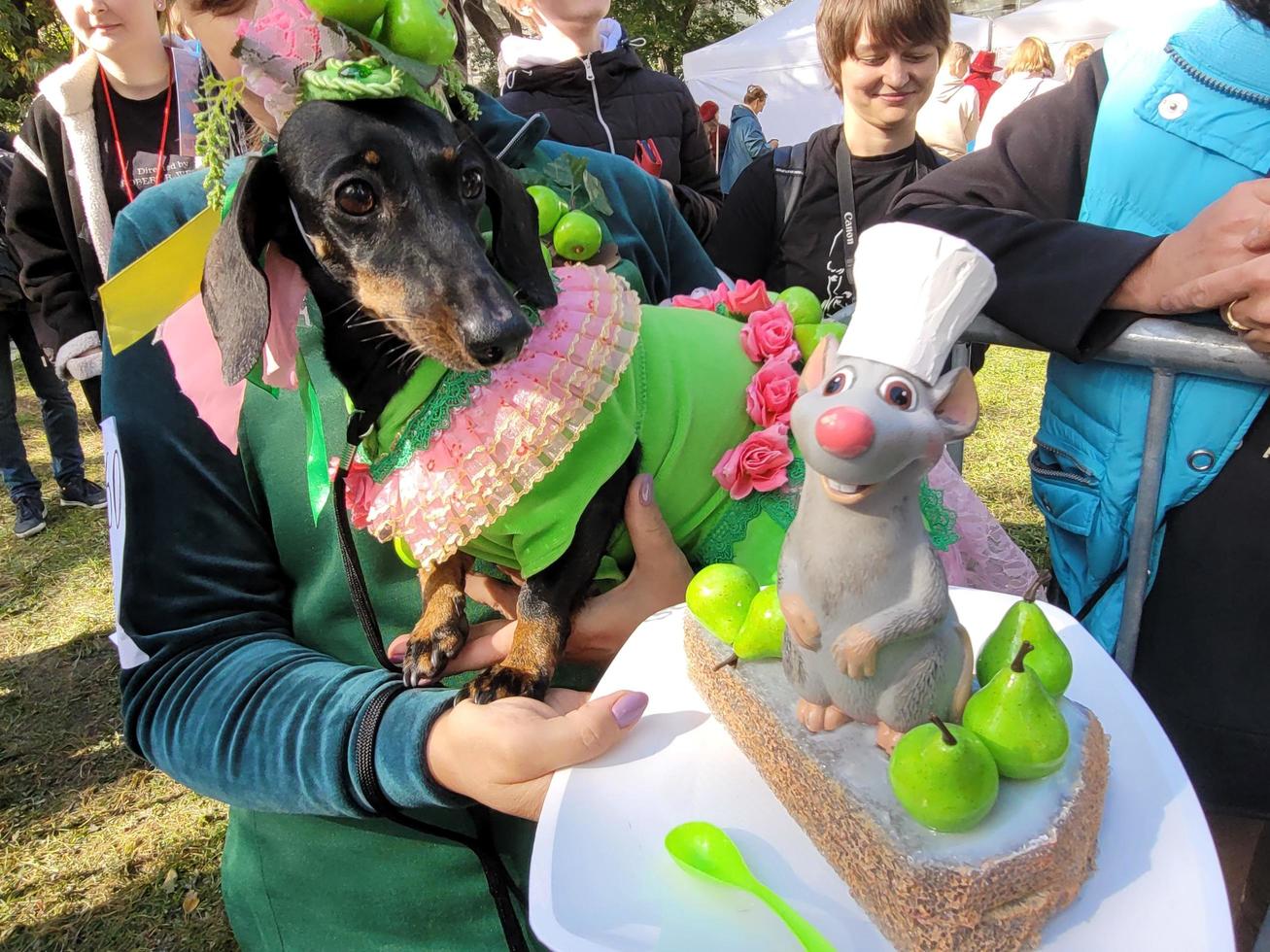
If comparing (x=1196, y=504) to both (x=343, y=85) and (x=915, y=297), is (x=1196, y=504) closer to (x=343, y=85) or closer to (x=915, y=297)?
(x=915, y=297)

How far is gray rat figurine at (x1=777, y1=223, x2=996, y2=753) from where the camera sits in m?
0.69

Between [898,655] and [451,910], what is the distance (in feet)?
2.81

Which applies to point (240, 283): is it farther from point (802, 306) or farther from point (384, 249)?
point (802, 306)

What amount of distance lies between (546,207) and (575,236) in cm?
6

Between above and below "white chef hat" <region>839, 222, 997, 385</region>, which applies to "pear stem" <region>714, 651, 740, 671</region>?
below

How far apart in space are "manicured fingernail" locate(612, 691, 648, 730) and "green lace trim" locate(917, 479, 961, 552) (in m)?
0.52

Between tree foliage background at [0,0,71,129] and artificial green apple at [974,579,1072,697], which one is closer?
artificial green apple at [974,579,1072,697]

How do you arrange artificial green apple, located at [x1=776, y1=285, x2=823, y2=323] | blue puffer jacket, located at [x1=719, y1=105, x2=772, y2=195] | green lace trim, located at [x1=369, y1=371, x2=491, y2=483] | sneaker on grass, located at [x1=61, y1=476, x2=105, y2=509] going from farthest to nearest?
blue puffer jacket, located at [x1=719, y1=105, x2=772, y2=195], sneaker on grass, located at [x1=61, y1=476, x2=105, y2=509], artificial green apple, located at [x1=776, y1=285, x2=823, y2=323], green lace trim, located at [x1=369, y1=371, x2=491, y2=483]

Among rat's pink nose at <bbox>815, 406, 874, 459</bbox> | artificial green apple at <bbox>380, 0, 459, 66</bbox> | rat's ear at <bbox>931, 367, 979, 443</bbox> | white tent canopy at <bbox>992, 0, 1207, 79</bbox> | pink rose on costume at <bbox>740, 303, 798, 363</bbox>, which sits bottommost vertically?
white tent canopy at <bbox>992, 0, 1207, 79</bbox>

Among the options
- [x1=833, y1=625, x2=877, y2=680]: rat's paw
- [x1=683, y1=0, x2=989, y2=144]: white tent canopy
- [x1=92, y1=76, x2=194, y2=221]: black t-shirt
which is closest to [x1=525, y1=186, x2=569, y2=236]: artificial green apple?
[x1=833, y1=625, x2=877, y2=680]: rat's paw

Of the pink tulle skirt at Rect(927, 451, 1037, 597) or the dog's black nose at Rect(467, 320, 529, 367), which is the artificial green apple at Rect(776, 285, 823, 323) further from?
the dog's black nose at Rect(467, 320, 529, 367)

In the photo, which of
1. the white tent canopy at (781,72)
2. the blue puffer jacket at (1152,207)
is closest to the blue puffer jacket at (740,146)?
the blue puffer jacket at (1152,207)

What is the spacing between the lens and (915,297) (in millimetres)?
688

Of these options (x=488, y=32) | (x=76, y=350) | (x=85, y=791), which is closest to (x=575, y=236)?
(x=76, y=350)
